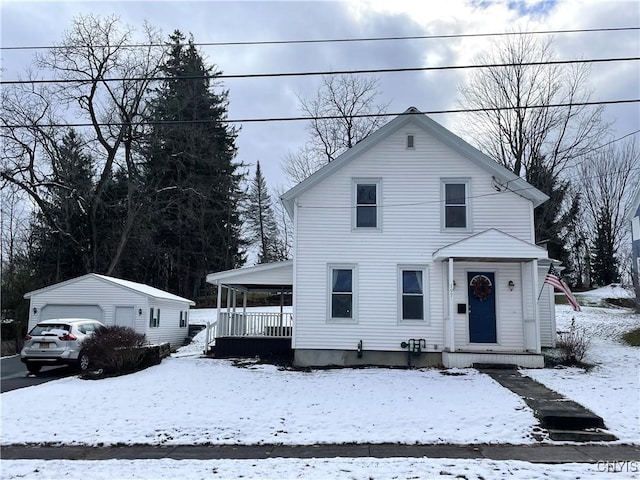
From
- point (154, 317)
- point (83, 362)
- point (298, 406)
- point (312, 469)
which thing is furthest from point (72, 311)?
A: point (312, 469)

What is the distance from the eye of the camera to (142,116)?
100.0 feet

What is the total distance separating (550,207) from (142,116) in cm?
2519

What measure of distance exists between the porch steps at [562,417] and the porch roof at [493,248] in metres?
4.05

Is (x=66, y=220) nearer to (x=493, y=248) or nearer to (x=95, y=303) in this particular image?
(x=95, y=303)

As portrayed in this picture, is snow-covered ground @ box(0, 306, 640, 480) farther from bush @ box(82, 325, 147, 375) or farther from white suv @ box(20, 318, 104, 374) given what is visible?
white suv @ box(20, 318, 104, 374)

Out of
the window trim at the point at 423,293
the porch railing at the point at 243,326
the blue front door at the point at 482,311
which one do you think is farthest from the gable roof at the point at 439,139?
the porch railing at the point at 243,326

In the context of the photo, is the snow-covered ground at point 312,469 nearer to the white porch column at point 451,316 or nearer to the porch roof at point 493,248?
the white porch column at point 451,316

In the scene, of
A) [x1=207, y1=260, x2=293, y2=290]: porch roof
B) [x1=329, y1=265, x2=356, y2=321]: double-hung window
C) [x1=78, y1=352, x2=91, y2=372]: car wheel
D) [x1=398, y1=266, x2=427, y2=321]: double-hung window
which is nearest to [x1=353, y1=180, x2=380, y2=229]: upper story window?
[x1=329, y1=265, x2=356, y2=321]: double-hung window

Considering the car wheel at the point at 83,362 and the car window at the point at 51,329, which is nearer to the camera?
the car wheel at the point at 83,362

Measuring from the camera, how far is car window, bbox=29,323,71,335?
15.0m

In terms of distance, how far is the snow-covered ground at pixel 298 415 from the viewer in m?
6.36

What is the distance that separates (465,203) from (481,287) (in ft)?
8.27

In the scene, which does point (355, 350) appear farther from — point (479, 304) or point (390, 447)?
point (390, 447)

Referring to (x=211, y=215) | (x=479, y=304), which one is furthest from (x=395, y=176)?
(x=211, y=215)
